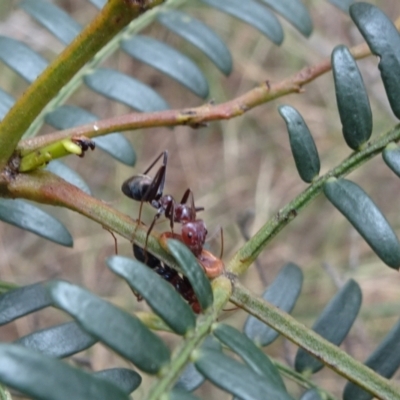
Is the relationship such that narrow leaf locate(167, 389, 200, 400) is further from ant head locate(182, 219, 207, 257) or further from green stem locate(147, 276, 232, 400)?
ant head locate(182, 219, 207, 257)

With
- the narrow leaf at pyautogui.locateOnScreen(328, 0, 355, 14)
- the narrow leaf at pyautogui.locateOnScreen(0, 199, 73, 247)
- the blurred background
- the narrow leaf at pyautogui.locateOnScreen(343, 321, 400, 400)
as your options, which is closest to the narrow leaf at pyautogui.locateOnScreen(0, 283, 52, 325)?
the narrow leaf at pyautogui.locateOnScreen(0, 199, 73, 247)

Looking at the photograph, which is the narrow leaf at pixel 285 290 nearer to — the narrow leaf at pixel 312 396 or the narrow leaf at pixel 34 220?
the narrow leaf at pixel 312 396

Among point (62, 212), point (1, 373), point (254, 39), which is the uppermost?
point (254, 39)

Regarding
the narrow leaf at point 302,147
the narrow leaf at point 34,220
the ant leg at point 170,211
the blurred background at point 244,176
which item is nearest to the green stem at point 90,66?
the narrow leaf at point 34,220

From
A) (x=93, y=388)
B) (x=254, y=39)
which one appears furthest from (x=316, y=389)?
(x=254, y=39)

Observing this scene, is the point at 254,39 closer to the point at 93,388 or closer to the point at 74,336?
the point at 74,336

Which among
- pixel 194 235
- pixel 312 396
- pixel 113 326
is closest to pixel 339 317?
pixel 312 396
